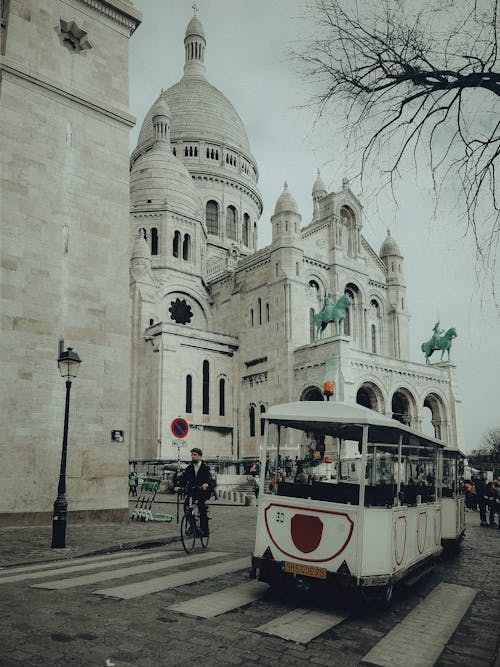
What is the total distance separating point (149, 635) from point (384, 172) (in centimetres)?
518

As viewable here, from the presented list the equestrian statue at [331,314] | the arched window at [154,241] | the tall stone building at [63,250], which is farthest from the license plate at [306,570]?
the arched window at [154,241]

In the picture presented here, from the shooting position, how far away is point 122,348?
15.2 m

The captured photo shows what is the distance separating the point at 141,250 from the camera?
1487 inches

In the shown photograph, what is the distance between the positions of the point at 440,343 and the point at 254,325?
11622 millimetres

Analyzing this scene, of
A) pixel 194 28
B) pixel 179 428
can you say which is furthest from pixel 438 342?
pixel 194 28

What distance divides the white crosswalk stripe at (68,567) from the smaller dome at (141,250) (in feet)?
96.8

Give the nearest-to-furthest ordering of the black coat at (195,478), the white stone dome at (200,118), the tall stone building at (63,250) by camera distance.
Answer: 1. the black coat at (195,478)
2. the tall stone building at (63,250)
3. the white stone dome at (200,118)

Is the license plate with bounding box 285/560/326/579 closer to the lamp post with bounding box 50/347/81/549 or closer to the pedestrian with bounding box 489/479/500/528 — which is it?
the lamp post with bounding box 50/347/81/549

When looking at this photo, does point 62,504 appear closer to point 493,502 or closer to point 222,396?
point 493,502

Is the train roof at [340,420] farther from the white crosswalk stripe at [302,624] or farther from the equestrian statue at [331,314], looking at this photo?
the equestrian statue at [331,314]

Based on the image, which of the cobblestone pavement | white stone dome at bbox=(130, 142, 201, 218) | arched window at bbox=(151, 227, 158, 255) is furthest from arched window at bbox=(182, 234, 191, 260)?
the cobblestone pavement

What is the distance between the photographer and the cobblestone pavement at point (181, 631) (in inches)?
177

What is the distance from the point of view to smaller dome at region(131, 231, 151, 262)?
37469 millimetres

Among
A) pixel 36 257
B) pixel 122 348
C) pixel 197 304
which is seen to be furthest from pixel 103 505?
pixel 197 304
